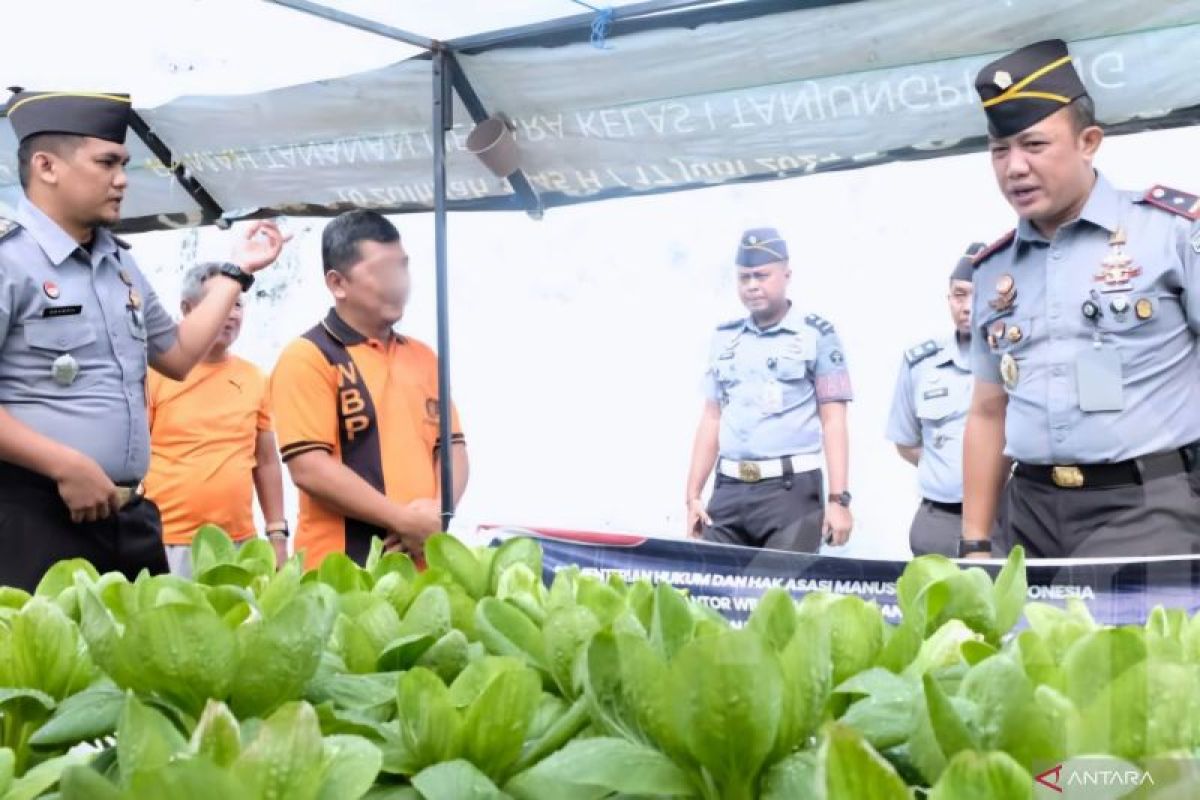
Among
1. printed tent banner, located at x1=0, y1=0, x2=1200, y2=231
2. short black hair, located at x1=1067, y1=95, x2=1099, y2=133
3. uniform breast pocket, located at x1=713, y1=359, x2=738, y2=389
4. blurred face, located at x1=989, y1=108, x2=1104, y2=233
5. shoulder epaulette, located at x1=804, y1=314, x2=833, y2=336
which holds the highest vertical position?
printed tent banner, located at x1=0, y1=0, x2=1200, y2=231

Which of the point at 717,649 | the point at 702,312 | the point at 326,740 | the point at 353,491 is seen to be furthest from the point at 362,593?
the point at 702,312

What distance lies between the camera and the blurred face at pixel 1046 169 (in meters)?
2.75

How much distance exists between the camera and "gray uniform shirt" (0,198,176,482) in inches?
112

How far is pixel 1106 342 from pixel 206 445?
2867mm

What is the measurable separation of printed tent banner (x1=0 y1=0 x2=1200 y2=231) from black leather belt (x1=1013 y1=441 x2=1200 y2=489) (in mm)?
1001

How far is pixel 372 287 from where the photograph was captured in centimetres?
348

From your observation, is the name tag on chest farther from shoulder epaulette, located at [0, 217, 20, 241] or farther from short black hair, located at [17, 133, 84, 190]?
short black hair, located at [17, 133, 84, 190]

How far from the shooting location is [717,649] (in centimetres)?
48

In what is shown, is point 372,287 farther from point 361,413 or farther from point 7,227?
point 7,227

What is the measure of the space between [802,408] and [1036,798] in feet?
14.7

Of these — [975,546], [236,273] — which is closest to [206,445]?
[236,273]

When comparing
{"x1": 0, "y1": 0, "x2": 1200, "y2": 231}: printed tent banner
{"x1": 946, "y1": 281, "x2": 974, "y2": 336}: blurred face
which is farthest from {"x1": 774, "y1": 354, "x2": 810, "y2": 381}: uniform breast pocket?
{"x1": 0, "y1": 0, "x2": 1200, "y2": 231}: printed tent banner

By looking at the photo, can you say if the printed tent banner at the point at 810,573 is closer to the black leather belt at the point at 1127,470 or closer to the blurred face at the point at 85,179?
the black leather belt at the point at 1127,470

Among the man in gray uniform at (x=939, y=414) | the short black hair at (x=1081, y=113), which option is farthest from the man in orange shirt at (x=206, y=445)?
the short black hair at (x=1081, y=113)
